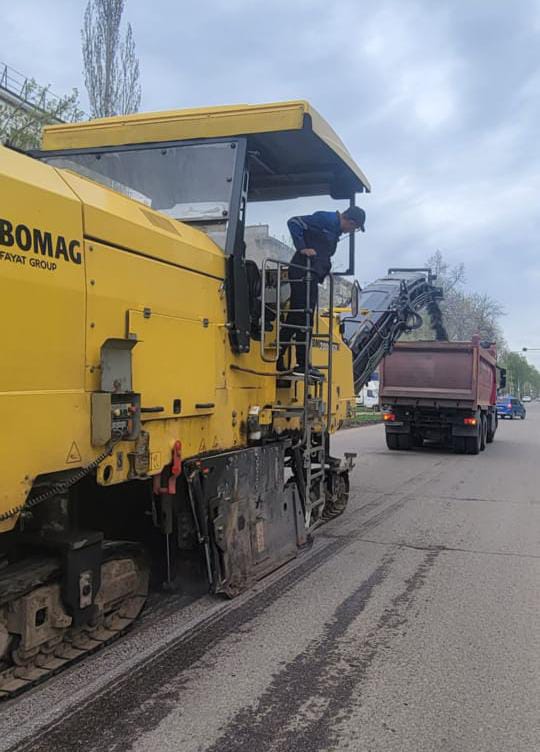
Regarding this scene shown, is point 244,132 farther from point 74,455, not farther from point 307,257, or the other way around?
point 74,455

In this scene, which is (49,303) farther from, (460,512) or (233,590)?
(460,512)

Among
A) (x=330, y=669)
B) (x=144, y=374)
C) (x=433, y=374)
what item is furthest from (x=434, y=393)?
(x=144, y=374)

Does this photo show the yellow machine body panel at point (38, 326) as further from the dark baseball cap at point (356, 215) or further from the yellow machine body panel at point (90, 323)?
the dark baseball cap at point (356, 215)

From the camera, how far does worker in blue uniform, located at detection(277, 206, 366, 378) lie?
17.2 feet

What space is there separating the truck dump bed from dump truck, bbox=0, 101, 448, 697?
9720 millimetres

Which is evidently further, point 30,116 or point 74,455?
point 30,116

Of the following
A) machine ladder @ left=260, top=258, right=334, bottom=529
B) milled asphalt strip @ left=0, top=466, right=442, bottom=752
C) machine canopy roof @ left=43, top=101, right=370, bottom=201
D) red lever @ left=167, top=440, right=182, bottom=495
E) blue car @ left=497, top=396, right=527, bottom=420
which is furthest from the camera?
blue car @ left=497, top=396, right=527, bottom=420

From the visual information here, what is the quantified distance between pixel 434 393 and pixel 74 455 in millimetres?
13060

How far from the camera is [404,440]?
16.2 m

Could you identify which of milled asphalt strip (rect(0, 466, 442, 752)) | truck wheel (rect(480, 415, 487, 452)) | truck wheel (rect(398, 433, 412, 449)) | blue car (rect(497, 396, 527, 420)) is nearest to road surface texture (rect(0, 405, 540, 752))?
milled asphalt strip (rect(0, 466, 442, 752))

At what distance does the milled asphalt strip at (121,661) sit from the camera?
3055 millimetres

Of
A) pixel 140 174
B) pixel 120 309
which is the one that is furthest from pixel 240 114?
pixel 120 309

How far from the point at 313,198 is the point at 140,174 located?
194cm

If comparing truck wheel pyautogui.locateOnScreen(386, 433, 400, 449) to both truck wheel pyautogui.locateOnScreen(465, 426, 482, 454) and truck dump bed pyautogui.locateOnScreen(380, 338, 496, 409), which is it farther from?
truck wheel pyautogui.locateOnScreen(465, 426, 482, 454)
